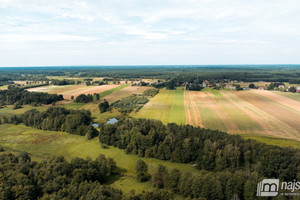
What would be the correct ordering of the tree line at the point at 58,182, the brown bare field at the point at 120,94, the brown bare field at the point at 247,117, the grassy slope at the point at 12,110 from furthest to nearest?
1. the brown bare field at the point at 120,94
2. the grassy slope at the point at 12,110
3. the brown bare field at the point at 247,117
4. the tree line at the point at 58,182

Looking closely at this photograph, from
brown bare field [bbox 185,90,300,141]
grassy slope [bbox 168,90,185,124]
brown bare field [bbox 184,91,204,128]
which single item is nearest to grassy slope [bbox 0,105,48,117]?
grassy slope [bbox 168,90,185,124]

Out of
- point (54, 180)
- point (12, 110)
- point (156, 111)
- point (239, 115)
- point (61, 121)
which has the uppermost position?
point (61, 121)

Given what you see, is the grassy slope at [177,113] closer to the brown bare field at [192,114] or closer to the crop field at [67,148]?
the brown bare field at [192,114]

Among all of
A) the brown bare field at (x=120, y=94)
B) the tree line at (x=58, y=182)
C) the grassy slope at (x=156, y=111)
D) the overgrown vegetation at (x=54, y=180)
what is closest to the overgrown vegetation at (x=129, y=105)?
the grassy slope at (x=156, y=111)

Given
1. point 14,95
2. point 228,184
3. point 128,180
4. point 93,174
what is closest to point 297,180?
point 228,184

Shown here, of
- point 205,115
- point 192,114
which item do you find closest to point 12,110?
point 192,114

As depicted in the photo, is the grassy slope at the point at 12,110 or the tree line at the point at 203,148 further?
the grassy slope at the point at 12,110

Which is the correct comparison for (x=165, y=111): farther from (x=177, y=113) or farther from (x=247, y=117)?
(x=247, y=117)

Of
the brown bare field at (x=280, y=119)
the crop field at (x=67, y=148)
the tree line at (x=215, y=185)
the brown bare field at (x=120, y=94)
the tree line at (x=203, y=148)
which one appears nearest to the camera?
the tree line at (x=215, y=185)
